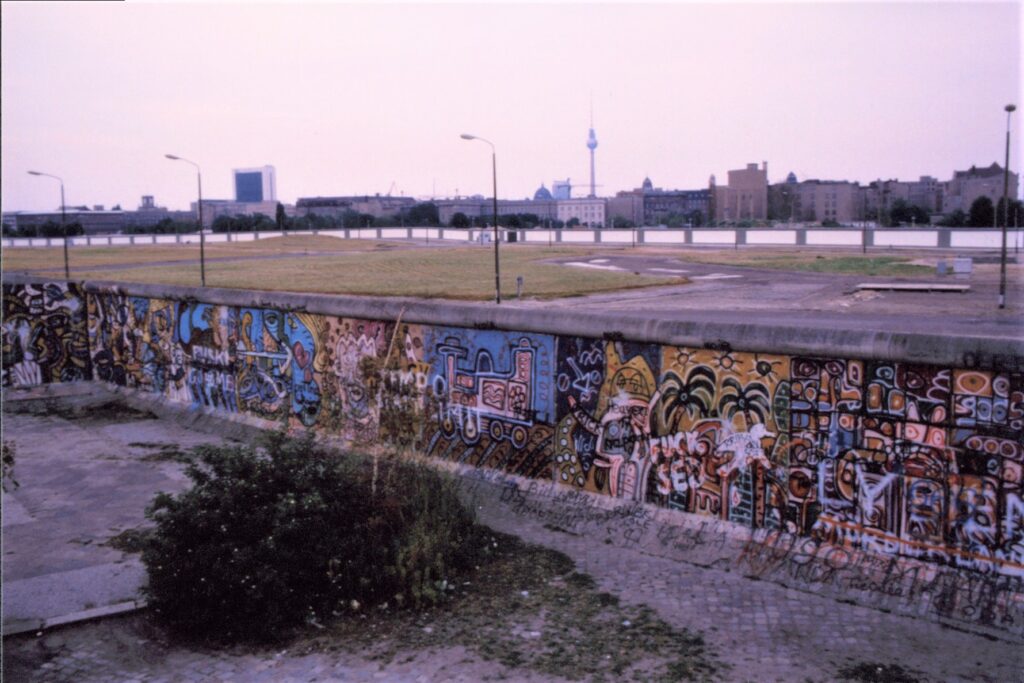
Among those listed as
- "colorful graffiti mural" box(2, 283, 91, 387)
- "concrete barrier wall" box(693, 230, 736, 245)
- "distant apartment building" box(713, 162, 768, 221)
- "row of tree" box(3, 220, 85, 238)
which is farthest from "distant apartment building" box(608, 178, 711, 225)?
"colorful graffiti mural" box(2, 283, 91, 387)

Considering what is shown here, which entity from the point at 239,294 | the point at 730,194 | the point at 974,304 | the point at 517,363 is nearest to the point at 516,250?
the point at 974,304

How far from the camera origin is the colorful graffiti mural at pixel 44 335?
21109mm

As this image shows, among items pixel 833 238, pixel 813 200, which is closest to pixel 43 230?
pixel 833 238

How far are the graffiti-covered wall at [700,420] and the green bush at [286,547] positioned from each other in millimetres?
2398

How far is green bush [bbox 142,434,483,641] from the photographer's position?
25.9ft

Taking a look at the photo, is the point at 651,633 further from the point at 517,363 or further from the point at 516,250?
the point at 516,250

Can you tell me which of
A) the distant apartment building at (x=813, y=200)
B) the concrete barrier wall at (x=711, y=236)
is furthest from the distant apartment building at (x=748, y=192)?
the concrete barrier wall at (x=711, y=236)

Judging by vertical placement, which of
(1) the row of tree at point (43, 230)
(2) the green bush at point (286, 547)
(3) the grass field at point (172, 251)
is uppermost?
(1) the row of tree at point (43, 230)

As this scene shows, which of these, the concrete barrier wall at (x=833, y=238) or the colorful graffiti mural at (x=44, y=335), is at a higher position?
the concrete barrier wall at (x=833, y=238)

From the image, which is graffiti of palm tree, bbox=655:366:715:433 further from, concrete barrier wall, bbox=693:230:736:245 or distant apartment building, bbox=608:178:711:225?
distant apartment building, bbox=608:178:711:225

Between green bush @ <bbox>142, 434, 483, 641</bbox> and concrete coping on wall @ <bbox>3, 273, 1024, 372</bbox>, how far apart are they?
292 cm

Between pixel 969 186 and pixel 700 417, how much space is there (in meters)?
134

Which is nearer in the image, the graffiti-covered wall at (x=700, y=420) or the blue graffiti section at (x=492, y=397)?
the graffiti-covered wall at (x=700, y=420)

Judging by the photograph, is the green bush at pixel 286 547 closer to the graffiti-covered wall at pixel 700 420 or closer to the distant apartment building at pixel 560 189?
the graffiti-covered wall at pixel 700 420
